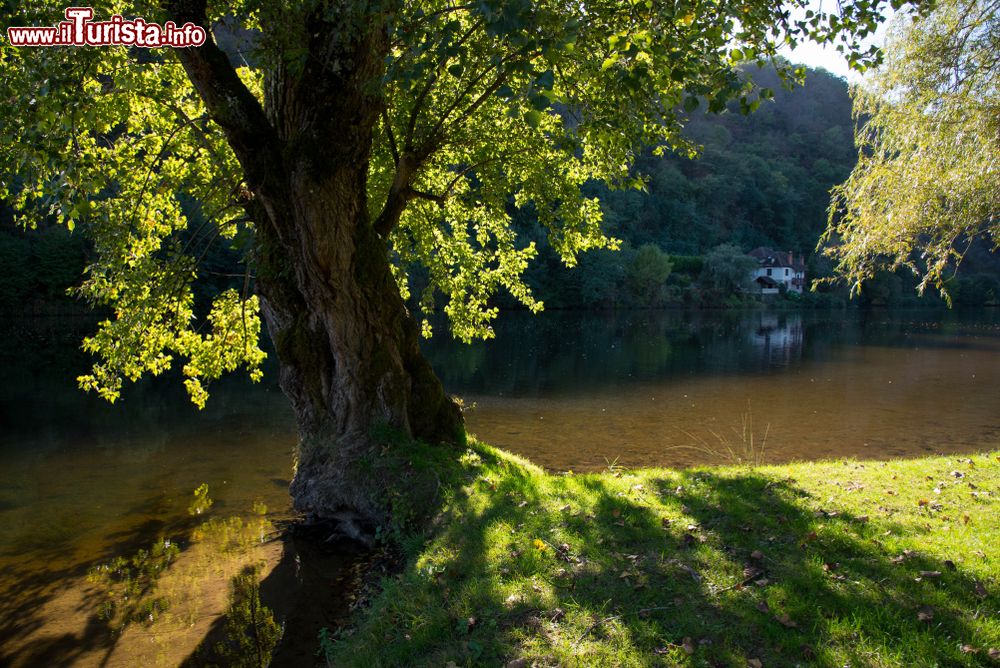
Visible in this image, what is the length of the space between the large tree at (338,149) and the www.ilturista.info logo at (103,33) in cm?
14

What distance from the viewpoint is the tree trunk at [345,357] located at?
8078 mm

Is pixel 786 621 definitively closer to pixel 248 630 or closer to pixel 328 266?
pixel 248 630

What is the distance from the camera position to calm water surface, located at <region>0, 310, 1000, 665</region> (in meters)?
9.10

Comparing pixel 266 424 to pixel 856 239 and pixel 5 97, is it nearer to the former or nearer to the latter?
pixel 5 97

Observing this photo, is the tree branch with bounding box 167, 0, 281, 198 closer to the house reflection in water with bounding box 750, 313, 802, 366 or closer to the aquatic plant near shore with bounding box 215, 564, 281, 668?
the aquatic plant near shore with bounding box 215, 564, 281, 668

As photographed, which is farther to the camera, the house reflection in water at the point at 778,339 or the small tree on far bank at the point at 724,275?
the small tree on far bank at the point at 724,275

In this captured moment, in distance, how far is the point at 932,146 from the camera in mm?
10133

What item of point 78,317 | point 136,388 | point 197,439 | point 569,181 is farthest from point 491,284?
point 78,317

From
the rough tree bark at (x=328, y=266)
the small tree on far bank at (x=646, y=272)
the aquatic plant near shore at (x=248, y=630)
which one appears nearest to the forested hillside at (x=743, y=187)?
the small tree on far bank at (x=646, y=272)

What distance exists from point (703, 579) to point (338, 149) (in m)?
5.76

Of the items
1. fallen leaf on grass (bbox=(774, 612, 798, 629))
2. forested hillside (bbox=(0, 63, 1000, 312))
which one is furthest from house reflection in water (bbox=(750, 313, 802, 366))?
fallen leaf on grass (bbox=(774, 612, 798, 629))

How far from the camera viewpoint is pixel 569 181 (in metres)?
11.2

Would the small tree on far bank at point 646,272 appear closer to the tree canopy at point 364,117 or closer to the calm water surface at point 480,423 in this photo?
the calm water surface at point 480,423

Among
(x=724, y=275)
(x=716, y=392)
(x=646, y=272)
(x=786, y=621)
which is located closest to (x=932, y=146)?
(x=786, y=621)
